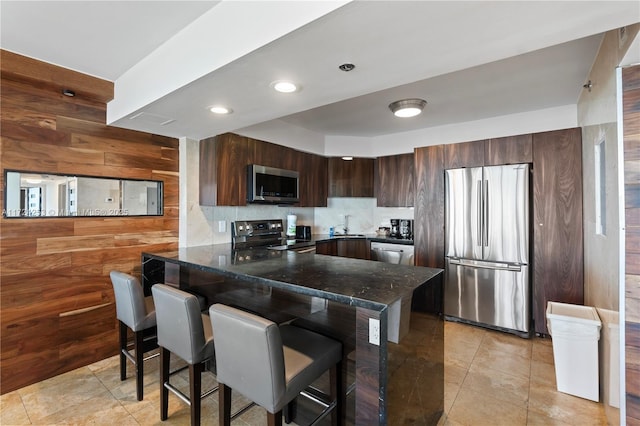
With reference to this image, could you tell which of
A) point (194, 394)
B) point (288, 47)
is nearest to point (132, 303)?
point (194, 394)

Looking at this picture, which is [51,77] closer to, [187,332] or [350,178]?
[187,332]

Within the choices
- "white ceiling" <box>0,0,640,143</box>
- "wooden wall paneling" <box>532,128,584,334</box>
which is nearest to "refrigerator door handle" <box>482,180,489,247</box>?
"wooden wall paneling" <box>532,128,584,334</box>

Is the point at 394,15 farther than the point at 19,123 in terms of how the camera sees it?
No

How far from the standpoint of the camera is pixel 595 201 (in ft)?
7.54

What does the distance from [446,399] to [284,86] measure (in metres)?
2.41

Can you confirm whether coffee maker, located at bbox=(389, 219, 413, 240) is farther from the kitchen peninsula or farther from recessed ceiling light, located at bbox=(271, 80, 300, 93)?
recessed ceiling light, located at bbox=(271, 80, 300, 93)

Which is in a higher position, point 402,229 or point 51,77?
point 51,77

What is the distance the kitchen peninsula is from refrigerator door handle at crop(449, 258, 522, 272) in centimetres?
176

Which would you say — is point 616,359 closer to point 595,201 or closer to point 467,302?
point 595,201

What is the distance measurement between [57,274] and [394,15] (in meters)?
3.00

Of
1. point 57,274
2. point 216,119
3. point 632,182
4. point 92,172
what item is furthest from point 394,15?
point 57,274

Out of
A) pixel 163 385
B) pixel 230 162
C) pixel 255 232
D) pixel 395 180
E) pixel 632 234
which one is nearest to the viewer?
pixel 632 234

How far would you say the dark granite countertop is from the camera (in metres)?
1.38

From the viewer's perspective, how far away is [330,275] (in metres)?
1.76
